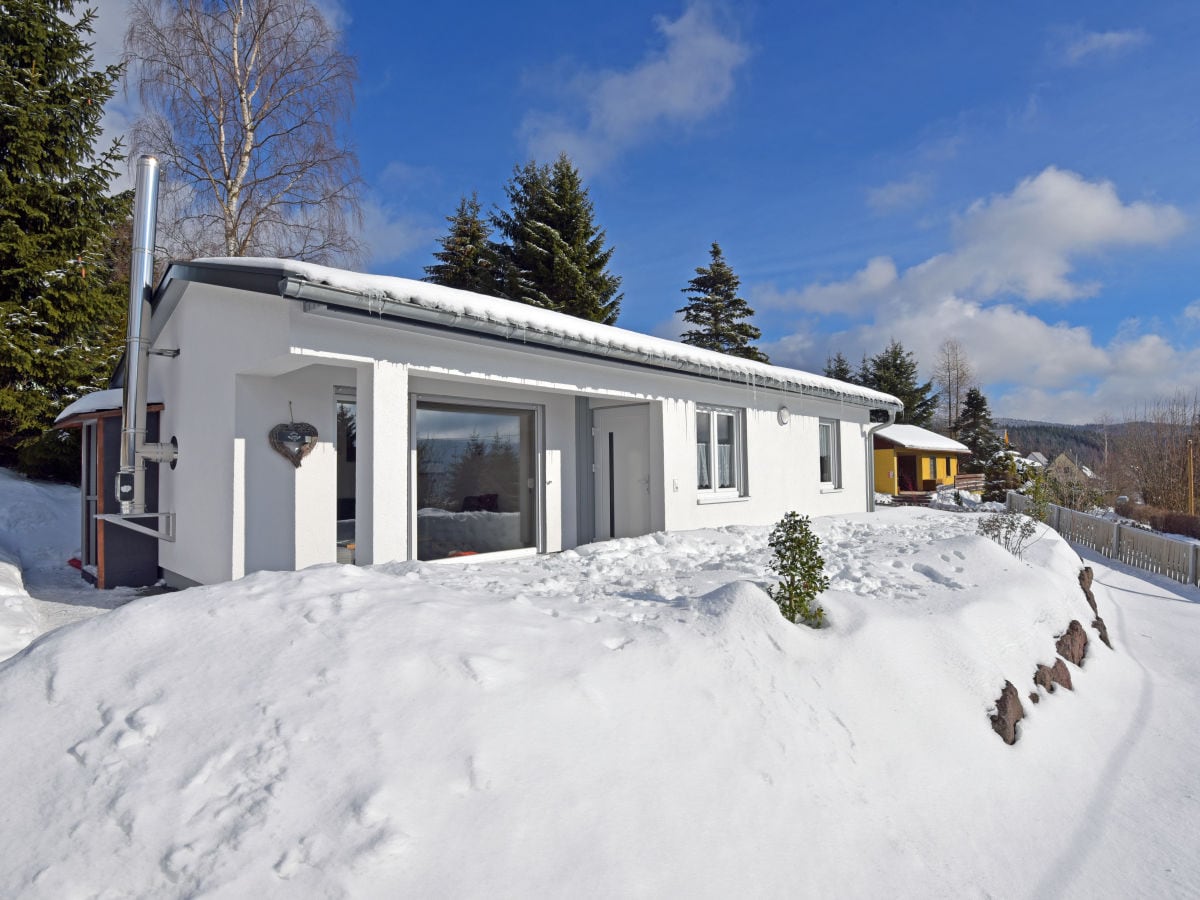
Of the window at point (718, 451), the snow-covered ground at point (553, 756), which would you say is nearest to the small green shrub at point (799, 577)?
the snow-covered ground at point (553, 756)

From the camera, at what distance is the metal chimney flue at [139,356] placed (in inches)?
275

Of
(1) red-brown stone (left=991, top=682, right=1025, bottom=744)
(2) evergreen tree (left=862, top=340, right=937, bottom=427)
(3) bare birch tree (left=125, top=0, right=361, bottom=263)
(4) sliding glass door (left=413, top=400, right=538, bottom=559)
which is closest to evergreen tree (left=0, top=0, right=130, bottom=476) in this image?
(3) bare birch tree (left=125, top=0, right=361, bottom=263)

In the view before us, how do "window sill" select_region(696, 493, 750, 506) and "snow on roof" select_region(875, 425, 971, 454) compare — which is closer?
"window sill" select_region(696, 493, 750, 506)

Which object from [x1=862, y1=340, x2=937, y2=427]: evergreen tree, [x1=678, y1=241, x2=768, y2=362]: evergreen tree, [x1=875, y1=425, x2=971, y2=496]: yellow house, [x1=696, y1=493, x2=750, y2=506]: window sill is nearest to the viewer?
[x1=696, y1=493, x2=750, y2=506]: window sill

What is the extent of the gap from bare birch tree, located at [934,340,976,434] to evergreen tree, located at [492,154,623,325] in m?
28.4

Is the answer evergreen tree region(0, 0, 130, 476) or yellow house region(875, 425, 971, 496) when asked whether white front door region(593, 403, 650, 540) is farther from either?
yellow house region(875, 425, 971, 496)

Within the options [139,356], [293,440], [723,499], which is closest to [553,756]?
[293,440]

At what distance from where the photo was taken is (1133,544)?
12547mm

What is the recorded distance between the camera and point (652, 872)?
2.16 meters

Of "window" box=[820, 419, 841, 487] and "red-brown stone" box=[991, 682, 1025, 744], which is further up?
"window" box=[820, 419, 841, 487]

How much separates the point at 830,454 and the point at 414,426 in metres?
8.78

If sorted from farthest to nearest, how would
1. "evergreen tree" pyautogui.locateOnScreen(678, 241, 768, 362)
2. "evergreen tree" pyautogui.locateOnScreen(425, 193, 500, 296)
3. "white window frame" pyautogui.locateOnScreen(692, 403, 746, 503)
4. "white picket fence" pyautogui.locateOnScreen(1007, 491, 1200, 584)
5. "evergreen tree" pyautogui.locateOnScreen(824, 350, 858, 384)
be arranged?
"evergreen tree" pyautogui.locateOnScreen(824, 350, 858, 384)
"evergreen tree" pyautogui.locateOnScreen(678, 241, 768, 362)
"evergreen tree" pyautogui.locateOnScreen(425, 193, 500, 296)
"white picket fence" pyautogui.locateOnScreen(1007, 491, 1200, 584)
"white window frame" pyautogui.locateOnScreen(692, 403, 746, 503)

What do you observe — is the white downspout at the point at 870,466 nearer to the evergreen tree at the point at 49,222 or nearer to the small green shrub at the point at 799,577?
the small green shrub at the point at 799,577

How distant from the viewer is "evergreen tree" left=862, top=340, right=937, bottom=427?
1484 inches
